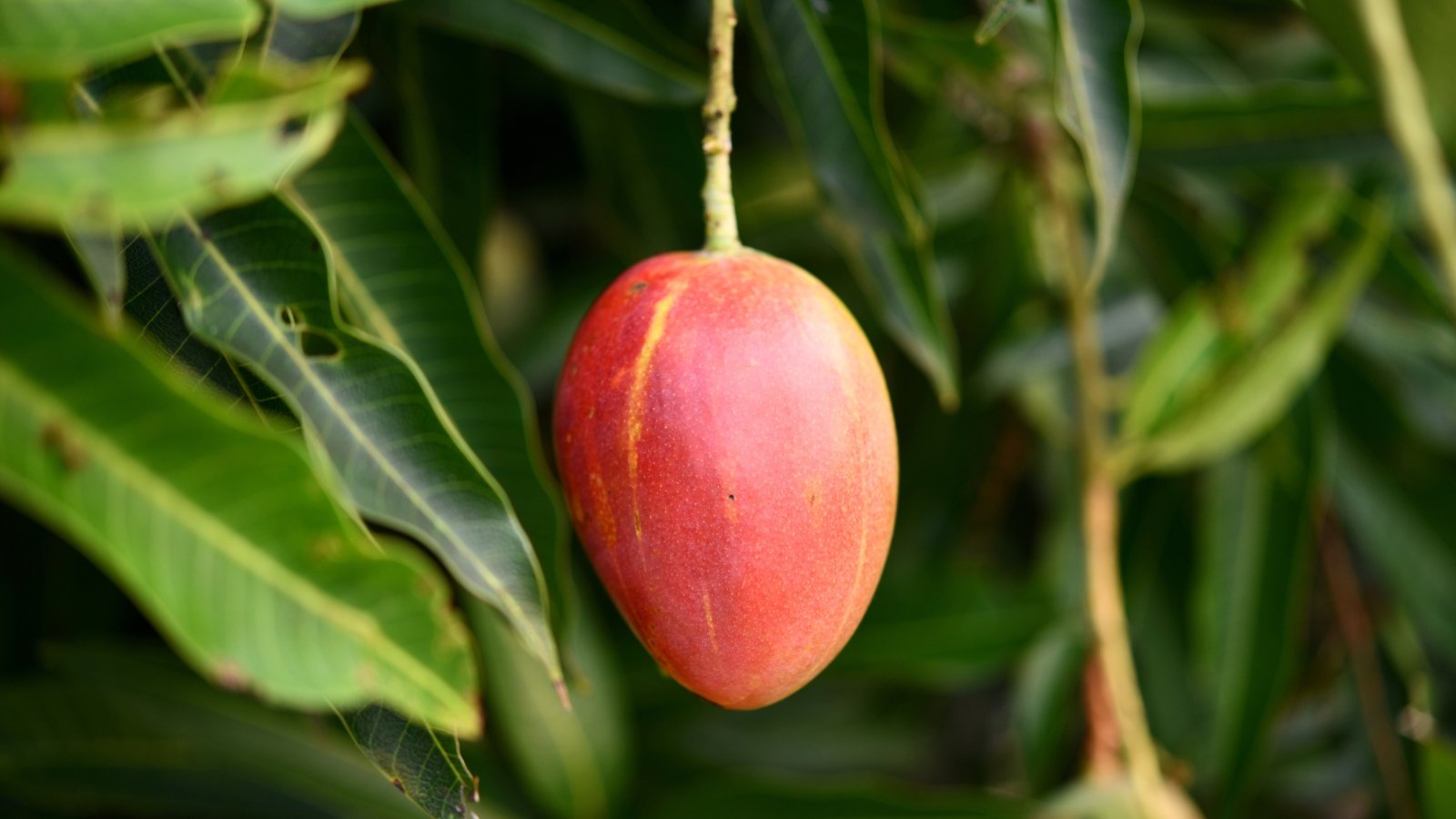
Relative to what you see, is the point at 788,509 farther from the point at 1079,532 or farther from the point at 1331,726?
the point at 1331,726

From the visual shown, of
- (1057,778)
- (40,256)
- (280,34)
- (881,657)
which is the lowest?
(1057,778)

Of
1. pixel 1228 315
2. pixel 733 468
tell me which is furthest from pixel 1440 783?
pixel 733 468

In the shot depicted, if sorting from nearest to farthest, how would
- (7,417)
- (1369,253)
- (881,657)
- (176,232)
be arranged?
1. (7,417)
2. (176,232)
3. (1369,253)
4. (881,657)

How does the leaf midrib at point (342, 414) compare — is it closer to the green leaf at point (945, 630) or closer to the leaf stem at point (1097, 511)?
the leaf stem at point (1097, 511)

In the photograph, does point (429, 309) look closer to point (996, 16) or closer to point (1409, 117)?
point (996, 16)

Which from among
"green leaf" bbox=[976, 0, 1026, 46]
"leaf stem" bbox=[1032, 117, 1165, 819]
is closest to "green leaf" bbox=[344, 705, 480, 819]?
"green leaf" bbox=[976, 0, 1026, 46]

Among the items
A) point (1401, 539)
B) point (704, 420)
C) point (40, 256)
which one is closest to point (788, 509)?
point (704, 420)
